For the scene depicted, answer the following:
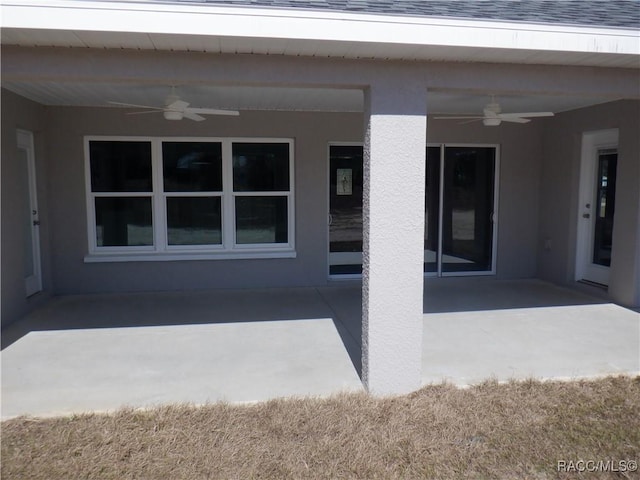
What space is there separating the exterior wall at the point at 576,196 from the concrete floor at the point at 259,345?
57 cm

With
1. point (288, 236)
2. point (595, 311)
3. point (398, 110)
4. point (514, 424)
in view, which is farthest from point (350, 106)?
point (514, 424)

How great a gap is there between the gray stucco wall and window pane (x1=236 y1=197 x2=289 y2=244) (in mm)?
308

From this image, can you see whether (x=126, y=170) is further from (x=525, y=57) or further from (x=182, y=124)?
(x=525, y=57)

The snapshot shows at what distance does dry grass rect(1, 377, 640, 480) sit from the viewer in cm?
318

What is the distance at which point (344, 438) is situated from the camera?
353cm

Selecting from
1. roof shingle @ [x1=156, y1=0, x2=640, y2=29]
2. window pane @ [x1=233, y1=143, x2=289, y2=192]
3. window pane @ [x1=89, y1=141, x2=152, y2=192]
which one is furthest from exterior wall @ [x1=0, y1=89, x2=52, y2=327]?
roof shingle @ [x1=156, y1=0, x2=640, y2=29]

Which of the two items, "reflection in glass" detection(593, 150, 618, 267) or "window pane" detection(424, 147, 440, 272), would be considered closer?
"reflection in glass" detection(593, 150, 618, 267)

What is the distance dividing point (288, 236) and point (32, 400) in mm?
4909

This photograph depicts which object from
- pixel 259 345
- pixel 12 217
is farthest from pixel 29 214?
pixel 259 345

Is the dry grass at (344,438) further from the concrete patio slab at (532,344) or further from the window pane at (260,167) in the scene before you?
the window pane at (260,167)

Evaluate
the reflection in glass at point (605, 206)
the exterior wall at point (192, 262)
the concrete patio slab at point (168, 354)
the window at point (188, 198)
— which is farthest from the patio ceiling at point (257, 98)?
the concrete patio slab at point (168, 354)

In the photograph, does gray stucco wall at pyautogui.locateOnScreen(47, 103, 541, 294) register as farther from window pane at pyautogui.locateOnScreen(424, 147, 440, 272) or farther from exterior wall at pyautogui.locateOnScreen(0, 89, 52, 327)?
exterior wall at pyautogui.locateOnScreen(0, 89, 52, 327)

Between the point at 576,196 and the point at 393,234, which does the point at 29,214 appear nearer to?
the point at 393,234

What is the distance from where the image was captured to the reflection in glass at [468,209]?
8.98m
